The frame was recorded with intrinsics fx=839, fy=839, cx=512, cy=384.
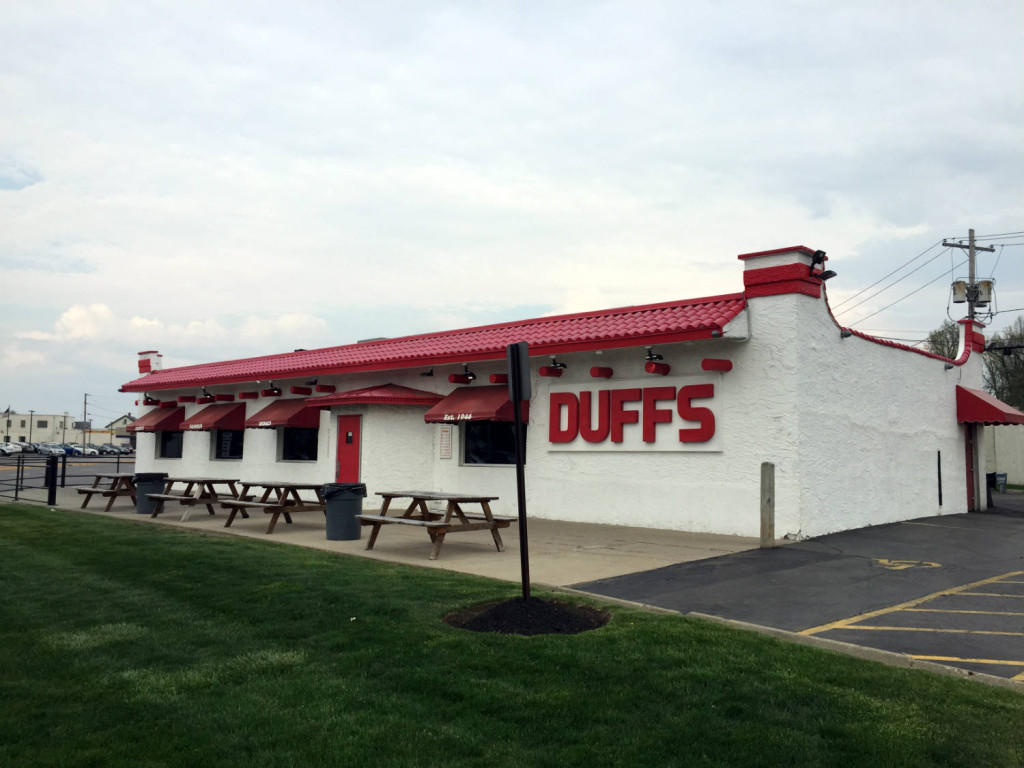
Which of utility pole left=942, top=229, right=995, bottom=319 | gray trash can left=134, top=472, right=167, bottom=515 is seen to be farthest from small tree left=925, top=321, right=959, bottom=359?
gray trash can left=134, top=472, right=167, bottom=515

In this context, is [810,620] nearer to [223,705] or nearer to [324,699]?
[324,699]

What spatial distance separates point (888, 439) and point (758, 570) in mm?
7556

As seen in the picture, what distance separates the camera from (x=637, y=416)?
1562 centimetres

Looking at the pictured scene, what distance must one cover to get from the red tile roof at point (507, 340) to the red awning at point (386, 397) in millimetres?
618

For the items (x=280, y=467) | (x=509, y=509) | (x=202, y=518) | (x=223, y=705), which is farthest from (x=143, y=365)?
(x=223, y=705)

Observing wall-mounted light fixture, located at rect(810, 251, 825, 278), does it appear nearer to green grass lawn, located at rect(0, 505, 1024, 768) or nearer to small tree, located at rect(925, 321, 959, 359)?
green grass lawn, located at rect(0, 505, 1024, 768)

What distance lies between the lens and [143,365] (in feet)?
101

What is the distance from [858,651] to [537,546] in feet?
22.5

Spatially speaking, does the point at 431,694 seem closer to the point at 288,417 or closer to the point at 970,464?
the point at 288,417

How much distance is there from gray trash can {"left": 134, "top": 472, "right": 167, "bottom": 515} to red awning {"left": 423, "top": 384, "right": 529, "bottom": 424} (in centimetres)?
658

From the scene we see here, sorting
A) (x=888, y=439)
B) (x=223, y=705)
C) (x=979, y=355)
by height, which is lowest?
(x=223, y=705)

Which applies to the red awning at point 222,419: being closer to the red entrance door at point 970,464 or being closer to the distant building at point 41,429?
the red entrance door at point 970,464

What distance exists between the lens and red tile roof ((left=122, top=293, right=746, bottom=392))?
47.7ft

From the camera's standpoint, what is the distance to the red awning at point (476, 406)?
Result: 664 inches
